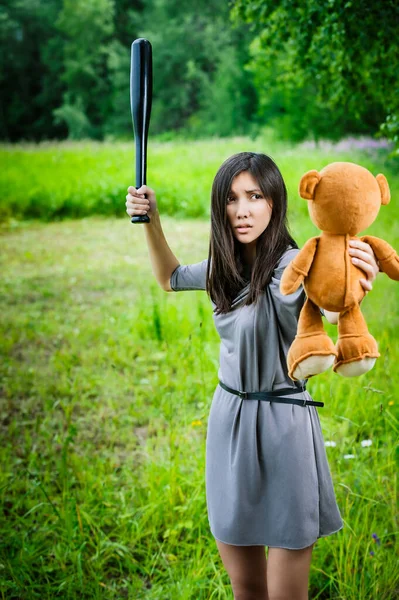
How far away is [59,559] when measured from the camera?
72.7 inches

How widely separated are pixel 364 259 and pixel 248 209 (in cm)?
35

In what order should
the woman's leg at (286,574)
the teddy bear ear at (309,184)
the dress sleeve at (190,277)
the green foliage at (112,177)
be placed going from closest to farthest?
1. the teddy bear ear at (309,184)
2. the woman's leg at (286,574)
3. the dress sleeve at (190,277)
4. the green foliage at (112,177)

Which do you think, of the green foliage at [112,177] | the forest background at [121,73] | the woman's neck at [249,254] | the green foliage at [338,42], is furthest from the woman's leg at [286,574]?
the forest background at [121,73]

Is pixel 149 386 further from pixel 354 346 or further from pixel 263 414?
pixel 354 346

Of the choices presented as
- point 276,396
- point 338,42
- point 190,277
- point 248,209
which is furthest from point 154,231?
point 338,42

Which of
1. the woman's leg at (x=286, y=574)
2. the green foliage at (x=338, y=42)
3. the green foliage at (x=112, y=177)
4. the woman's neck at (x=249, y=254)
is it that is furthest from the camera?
the green foliage at (x=112, y=177)

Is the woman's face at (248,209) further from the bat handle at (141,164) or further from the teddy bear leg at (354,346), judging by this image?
the teddy bear leg at (354,346)

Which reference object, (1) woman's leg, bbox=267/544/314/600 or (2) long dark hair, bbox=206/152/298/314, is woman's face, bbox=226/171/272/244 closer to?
(2) long dark hair, bbox=206/152/298/314

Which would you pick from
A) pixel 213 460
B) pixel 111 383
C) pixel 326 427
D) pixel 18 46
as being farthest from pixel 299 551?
pixel 18 46

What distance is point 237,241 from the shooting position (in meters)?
1.26

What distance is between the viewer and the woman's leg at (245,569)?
1.26m

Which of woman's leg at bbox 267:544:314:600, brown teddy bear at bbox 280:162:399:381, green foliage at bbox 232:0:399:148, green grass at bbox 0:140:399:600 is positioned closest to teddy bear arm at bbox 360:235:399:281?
brown teddy bear at bbox 280:162:399:381

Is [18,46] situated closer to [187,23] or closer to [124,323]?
[187,23]

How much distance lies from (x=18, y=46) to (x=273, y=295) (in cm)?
1675
